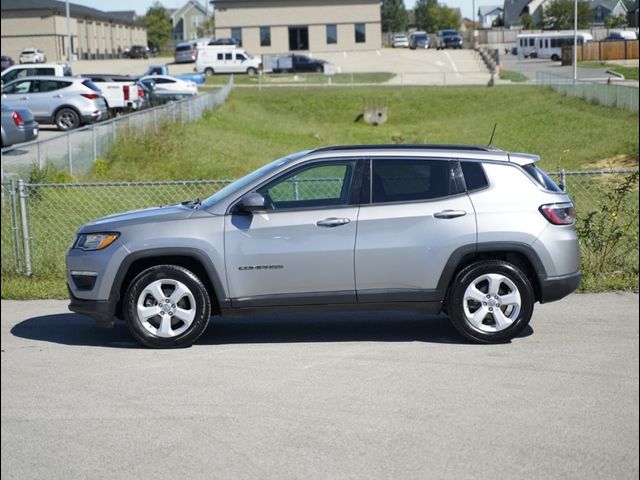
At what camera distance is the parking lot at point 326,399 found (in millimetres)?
5730

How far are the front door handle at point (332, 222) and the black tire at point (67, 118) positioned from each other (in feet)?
80.4

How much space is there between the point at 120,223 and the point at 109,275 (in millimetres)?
460

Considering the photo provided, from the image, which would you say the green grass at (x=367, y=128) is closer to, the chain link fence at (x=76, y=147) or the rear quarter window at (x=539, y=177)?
the chain link fence at (x=76, y=147)

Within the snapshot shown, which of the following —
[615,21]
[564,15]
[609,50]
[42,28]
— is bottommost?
[609,50]

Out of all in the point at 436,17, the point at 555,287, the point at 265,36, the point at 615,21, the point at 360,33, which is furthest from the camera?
the point at 436,17

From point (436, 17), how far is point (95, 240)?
9377cm

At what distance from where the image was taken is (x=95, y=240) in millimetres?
8578

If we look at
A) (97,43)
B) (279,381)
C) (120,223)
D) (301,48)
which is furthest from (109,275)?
(97,43)

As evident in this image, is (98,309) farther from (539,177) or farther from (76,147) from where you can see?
Result: (76,147)

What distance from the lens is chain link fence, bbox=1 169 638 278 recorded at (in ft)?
37.7

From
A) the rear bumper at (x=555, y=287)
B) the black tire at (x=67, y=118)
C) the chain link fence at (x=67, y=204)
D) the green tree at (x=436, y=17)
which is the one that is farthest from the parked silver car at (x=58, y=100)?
the green tree at (x=436, y=17)

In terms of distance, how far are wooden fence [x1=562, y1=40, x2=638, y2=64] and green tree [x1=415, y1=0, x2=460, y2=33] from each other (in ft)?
219

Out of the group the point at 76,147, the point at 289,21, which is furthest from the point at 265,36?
the point at 76,147

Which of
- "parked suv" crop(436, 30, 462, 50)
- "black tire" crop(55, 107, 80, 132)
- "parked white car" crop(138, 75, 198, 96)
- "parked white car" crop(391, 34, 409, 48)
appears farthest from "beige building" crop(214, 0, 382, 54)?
"black tire" crop(55, 107, 80, 132)
